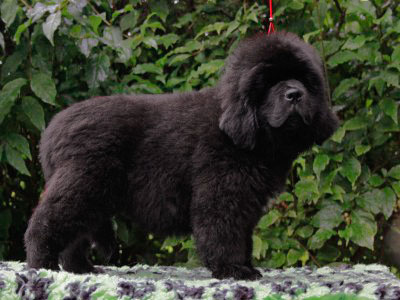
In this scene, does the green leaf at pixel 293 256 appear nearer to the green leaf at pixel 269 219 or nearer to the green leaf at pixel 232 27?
the green leaf at pixel 269 219

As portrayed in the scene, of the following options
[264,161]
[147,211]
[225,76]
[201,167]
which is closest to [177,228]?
[147,211]

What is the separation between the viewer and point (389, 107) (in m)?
3.52

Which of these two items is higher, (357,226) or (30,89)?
(30,89)

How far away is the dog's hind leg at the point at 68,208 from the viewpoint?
253 cm

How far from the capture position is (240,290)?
2.21 m

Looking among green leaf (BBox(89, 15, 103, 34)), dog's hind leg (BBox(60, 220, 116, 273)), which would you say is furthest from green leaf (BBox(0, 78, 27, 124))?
dog's hind leg (BBox(60, 220, 116, 273))

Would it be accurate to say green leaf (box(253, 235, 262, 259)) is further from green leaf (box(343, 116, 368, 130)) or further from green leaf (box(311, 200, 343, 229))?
green leaf (box(343, 116, 368, 130))

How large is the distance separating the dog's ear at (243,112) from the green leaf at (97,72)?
115 cm

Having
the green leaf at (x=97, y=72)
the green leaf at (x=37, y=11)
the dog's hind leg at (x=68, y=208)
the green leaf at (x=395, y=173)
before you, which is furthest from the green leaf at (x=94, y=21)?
the green leaf at (x=395, y=173)

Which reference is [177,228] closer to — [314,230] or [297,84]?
[297,84]

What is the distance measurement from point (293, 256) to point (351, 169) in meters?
0.69

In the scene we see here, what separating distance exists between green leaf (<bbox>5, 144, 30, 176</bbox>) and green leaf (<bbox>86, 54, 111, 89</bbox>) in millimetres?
611

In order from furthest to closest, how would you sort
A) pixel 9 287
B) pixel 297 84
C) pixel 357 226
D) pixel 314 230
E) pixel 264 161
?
pixel 314 230
pixel 357 226
pixel 264 161
pixel 297 84
pixel 9 287

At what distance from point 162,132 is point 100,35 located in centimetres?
117
